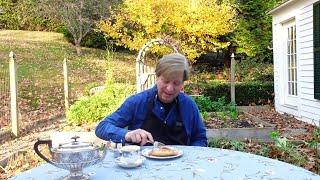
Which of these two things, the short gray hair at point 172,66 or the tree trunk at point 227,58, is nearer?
the short gray hair at point 172,66

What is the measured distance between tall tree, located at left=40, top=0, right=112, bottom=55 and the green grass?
1724mm

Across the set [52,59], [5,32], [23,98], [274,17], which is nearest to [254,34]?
[274,17]

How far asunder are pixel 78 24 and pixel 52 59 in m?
2.75

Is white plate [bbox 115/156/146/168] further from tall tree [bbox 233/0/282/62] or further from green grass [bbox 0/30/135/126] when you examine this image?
tall tree [bbox 233/0/282/62]

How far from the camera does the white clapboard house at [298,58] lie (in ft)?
27.7

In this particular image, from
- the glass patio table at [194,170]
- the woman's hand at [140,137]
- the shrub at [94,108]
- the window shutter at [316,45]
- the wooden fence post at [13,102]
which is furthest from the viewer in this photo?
the shrub at [94,108]

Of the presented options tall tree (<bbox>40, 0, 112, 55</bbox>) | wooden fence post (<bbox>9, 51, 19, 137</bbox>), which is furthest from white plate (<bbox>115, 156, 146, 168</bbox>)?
tall tree (<bbox>40, 0, 112, 55</bbox>)

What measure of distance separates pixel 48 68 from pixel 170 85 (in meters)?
16.2

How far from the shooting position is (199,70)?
21.5 metres

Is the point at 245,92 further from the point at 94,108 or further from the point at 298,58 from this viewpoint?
the point at 94,108

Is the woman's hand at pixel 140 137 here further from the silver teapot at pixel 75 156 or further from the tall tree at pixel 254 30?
the tall tree at pixel 254 30

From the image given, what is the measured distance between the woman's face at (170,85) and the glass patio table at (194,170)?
0.48m

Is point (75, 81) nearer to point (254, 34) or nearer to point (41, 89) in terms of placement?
point (41, 89)

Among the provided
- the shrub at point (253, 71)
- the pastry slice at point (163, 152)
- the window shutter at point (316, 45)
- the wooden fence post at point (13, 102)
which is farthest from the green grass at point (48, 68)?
the pastry slice at point (163, 152)
